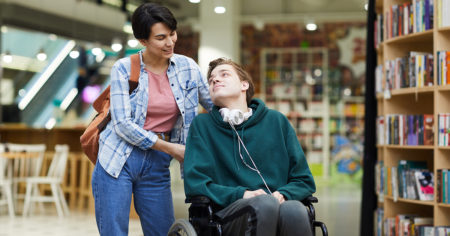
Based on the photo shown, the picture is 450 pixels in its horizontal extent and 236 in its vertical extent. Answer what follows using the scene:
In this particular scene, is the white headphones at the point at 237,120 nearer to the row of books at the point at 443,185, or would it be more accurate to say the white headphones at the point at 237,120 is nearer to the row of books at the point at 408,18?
the row of books at the point at 443,185

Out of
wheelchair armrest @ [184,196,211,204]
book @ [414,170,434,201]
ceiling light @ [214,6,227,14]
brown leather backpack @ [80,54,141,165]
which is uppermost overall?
ceiling light @ [214,6,227,14]

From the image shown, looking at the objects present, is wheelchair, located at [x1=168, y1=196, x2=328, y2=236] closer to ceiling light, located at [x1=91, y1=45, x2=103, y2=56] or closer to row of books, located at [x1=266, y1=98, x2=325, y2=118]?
ceiling light, located at [x1=91, y1=45, x2=103, y2=56]

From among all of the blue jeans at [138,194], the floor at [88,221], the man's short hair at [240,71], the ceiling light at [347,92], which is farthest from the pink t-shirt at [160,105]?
the ceiling light at [347,92]

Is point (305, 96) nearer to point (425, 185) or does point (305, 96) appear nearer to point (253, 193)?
point (425, 185)

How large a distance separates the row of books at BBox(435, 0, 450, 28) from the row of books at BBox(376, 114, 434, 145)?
21.0 inches

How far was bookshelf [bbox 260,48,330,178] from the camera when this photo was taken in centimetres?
1028

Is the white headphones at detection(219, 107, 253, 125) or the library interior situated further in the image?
the library interior

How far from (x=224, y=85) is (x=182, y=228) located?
1.84 ft

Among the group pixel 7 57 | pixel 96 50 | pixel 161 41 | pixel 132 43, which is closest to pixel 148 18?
pixel 161 41

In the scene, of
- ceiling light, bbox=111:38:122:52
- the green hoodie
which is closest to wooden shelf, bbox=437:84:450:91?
the green hoodie

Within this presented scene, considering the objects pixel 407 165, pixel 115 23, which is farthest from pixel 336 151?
pixel 407 165

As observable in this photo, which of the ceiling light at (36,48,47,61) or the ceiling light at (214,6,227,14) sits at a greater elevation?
the ceiling light at (214,6,227,14)

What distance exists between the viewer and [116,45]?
305 inches

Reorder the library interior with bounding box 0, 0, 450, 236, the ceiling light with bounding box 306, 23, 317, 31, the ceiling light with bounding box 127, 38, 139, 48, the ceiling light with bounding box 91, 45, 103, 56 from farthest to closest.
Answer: the ceiling light with bounding box 306, 23, 317, 31 → the ceiling light with bounding box 91, 45, 103, 56 → the ceiling light with bounding box 127, 38, 139, 48 → the library interior with bounding box 0, 0, 450, 236
